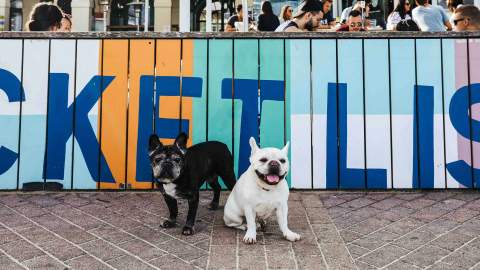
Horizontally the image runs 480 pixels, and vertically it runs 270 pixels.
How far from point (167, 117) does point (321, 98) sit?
173cm

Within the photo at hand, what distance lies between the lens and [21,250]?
2.68 m

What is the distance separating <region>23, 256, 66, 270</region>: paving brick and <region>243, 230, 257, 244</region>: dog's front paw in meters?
1.19

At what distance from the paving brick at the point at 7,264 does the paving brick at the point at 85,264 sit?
0.95ft

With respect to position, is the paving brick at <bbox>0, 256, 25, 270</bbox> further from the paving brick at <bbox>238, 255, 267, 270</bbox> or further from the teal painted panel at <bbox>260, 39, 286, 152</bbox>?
the teal painted panel at <bbox>260, 39, 286, 152</bbox>

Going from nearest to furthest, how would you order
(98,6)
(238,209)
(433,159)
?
1. (238,209)
2. (433,159)
3. (98,6)

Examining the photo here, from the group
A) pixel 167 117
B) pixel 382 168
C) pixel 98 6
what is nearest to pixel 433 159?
pixel 382 168

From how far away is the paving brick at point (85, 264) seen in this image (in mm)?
2432

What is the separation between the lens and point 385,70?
441 centimetres

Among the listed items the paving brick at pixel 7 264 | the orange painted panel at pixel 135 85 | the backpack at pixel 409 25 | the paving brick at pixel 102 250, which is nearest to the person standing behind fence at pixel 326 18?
the backpack at pixel 409 25

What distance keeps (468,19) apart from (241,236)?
427 centimetres

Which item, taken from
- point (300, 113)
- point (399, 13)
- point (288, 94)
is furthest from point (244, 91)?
point (399, 13)

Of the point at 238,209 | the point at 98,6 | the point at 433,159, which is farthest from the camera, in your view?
the point at 98,6

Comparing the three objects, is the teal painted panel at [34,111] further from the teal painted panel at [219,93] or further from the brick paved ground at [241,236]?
the teal painted panel at [219,93]

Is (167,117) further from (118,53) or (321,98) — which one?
(321,98)
